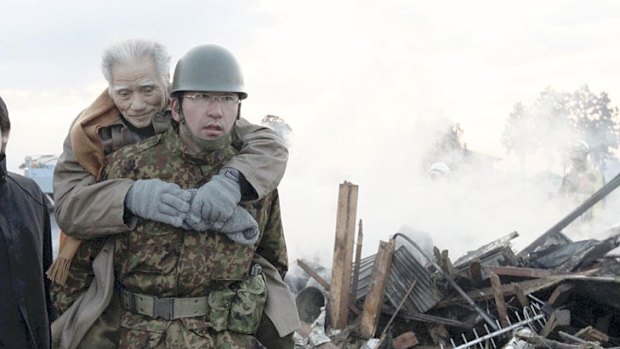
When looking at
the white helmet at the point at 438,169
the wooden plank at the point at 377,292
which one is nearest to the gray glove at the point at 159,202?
the wooden plank at the point at 377,292

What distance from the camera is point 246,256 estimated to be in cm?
303

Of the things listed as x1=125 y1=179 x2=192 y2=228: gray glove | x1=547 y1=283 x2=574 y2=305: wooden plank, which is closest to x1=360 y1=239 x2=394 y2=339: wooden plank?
x1=547 y1=283 x2=574 y2=305: wooden plank

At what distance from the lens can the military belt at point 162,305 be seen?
2.86 m

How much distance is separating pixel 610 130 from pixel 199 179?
30.8 metres

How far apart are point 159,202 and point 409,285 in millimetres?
5231

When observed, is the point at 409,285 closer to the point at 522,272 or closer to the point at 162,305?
the point at 522,272

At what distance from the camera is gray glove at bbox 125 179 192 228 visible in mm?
2676

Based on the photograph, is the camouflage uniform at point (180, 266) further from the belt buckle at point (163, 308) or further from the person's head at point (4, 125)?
the person's head at point (4, 125)

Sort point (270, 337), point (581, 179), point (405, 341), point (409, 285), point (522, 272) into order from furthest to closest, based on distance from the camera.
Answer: point (581, 179), point (409, 285), point (522, 272), point (405, 341), point (270, 337)

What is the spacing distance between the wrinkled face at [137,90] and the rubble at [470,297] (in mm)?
4416

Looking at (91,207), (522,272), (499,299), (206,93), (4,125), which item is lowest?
(499,299)

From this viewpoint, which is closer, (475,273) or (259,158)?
(259,158)

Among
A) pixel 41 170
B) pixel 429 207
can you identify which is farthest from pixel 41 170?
pixel 429 207

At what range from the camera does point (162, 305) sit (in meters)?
2.87
